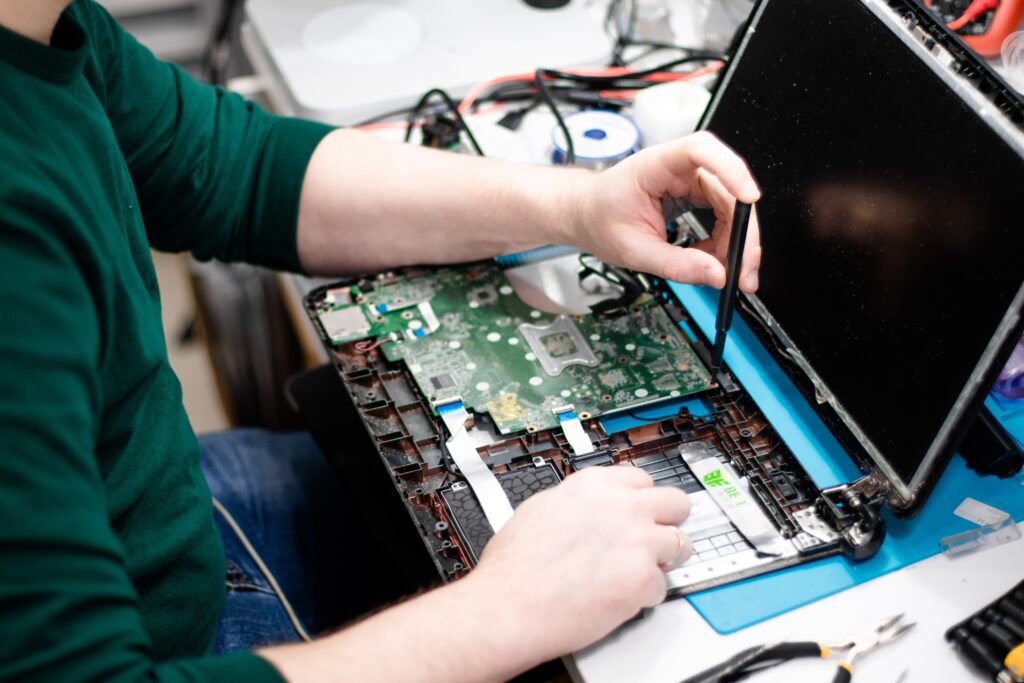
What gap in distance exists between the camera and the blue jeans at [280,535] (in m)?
1.04

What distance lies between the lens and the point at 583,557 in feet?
2.58

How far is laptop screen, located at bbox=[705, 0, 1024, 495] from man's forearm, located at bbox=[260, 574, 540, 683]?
1.28ft

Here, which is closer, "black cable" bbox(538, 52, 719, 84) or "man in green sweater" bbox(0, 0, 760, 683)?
"man in green sweater" bbox(0, 0, 760, 683)

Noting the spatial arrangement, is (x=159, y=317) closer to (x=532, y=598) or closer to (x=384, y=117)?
(x=532, y=598)

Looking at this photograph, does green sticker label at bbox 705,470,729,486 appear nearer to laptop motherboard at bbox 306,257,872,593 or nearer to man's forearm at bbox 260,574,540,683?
laptop motherboard at bbox 306,257,872,593

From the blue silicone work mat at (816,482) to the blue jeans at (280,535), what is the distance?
44 cm

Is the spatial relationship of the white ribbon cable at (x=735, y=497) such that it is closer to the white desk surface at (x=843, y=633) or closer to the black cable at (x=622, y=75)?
the white desk surface at (x=843, y=633)

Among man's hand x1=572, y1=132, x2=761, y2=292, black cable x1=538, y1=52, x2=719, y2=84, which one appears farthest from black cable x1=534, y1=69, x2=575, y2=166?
man's hand x1=572, y1=132, x2=761, y2=292

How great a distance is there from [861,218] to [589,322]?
316mm

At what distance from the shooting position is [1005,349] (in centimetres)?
75

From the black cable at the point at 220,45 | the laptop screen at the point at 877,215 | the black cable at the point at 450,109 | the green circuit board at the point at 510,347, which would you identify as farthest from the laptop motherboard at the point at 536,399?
the black cable at the point at 220,45

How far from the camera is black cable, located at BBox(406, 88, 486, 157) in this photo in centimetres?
126

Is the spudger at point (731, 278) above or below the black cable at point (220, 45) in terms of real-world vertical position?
above

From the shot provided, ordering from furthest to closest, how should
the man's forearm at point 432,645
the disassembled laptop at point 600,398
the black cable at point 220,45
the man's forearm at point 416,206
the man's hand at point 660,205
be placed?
the black cable at point 220,45, the man's forearm at point 416,206, the man's hand at point 660,205, the disassembled laptop at point 600,398, the man's forearm at point 432,645
